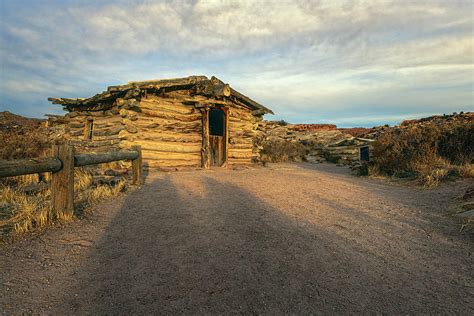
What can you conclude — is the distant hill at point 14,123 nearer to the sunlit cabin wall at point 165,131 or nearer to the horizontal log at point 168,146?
the sunlit cabin wall at point 165,131

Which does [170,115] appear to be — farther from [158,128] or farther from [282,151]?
[282,151]

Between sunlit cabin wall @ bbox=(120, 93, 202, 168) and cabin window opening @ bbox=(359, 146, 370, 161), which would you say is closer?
sunlit cabin wall @ bbox=(120, 93, 202, 168)

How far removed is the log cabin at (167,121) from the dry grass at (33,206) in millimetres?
3969

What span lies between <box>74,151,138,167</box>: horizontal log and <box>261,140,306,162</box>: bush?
1231 centimetres

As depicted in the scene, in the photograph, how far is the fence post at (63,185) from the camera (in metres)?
3.81

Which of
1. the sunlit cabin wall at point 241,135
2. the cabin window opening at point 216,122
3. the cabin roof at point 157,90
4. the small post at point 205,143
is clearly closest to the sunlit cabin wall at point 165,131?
the small post at point 205,143

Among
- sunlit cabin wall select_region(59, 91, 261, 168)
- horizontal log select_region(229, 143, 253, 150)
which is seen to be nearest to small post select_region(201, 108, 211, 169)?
sunlit cabin wall select_region(59, 91, 261, 168)

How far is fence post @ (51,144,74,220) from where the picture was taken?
3807 mm

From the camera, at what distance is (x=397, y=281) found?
2.50 meters

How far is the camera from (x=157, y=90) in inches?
408

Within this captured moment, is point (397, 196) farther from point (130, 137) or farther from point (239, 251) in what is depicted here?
point (130, 137)

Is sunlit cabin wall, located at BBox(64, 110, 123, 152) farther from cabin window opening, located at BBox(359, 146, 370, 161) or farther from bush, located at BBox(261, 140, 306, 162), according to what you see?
cabin window opening, located at BBox(359, 146, 370, 161)

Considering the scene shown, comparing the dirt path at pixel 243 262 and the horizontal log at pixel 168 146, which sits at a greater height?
the horizontal log at pixel 168 146

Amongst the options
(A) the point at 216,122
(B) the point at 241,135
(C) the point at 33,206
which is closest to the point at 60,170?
(C) the point at 33,206
